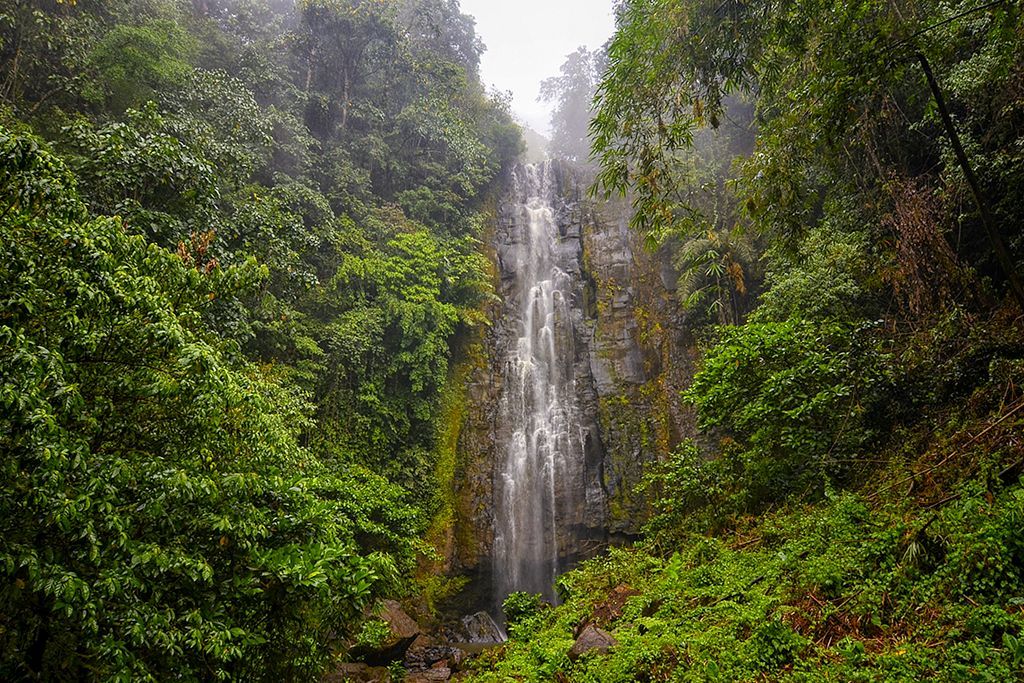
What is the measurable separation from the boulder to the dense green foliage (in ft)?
7.74

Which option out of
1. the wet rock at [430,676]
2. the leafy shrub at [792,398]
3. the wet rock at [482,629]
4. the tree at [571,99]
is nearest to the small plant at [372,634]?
the wet rock at [430,676]

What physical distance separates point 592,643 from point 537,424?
9.48 meters

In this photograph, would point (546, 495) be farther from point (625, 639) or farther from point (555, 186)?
point (555, 186)

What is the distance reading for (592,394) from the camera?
14.9 meters

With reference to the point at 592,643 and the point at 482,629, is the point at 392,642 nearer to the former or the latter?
the point at 482,629

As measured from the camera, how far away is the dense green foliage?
341 centimetres

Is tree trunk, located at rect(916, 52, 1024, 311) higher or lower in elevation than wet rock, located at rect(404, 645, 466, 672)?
higher

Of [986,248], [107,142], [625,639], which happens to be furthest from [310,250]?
[986,248]

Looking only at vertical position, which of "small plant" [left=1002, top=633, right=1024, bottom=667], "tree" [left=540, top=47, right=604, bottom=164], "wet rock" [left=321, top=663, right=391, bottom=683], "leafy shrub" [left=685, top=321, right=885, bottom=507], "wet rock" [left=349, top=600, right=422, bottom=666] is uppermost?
"tree" [left=540, top=47, right=604, bottom=164]

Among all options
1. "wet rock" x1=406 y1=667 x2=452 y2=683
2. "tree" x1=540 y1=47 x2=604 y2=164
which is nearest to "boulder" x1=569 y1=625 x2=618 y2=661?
"wet rock" x1=406 y1=667 x2=452 y2=683

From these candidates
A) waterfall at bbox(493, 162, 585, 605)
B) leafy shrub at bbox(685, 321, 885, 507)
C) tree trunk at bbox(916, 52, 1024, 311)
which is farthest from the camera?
waterfall at bbox(493, 162, 585, 605)

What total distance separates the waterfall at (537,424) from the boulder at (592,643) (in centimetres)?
773

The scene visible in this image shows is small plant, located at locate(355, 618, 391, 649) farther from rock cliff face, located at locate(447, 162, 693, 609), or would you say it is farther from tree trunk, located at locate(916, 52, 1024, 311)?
tree trunk, located at locate(916, 52, 1024, 311)

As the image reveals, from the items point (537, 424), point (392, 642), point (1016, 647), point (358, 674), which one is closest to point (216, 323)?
point (358, 674)
